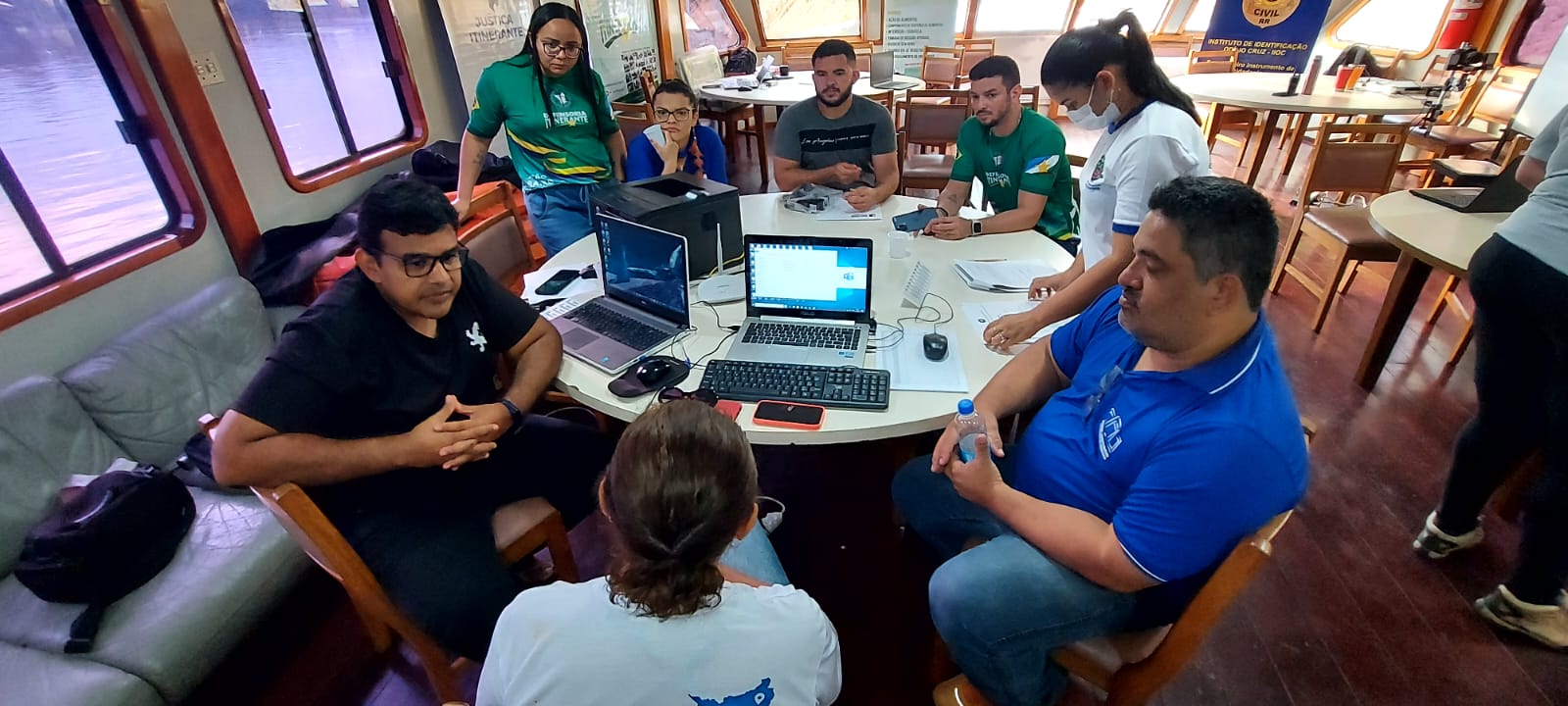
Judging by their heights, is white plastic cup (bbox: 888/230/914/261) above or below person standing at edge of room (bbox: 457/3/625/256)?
below

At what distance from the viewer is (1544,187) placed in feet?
5.46

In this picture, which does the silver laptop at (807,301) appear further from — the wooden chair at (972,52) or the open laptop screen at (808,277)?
the wooden chair at (972,52)

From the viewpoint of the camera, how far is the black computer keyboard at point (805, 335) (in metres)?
1.73

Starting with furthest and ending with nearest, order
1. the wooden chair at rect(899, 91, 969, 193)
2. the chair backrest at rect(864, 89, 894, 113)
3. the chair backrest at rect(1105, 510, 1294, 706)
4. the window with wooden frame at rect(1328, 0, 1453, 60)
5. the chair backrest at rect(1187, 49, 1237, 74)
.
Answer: the window with wooden frame at rect(1328, 0, 1453, 60) → the chair backrest at rect(1187, 49, 1237, 74) → the chair backrest at rect(864, 89, 894, 113) → the wooden chair at rect(899, 91, 969, 193) → the chair backrest at rect(1105, 510, 1294, 706)

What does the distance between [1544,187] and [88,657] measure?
361 centimetres

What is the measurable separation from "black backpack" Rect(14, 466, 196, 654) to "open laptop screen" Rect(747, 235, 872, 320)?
161cm

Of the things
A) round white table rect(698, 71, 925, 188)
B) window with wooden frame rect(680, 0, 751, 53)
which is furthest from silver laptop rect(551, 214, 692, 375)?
window with wooden frame rect(680, 0, 751, 53)

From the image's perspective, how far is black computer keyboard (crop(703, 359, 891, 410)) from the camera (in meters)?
1.49

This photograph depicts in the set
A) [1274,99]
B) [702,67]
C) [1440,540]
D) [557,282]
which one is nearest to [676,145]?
[557,282]

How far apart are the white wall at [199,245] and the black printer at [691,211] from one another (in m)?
1.70

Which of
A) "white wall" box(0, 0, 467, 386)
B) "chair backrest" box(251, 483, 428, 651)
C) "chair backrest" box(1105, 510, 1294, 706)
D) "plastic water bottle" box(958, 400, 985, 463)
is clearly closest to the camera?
"chair backrest" box(1105, 510, 1294, 706)

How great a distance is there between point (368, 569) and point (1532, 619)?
2.87 metres

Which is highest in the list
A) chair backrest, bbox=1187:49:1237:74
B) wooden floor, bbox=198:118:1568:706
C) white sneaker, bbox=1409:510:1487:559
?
chair backrest, bbox=1187:49:1237:74

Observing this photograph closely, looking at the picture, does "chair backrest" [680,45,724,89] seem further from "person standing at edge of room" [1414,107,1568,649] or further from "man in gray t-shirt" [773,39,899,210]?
"person standing at edge of room" [1414,107,1568,649]
